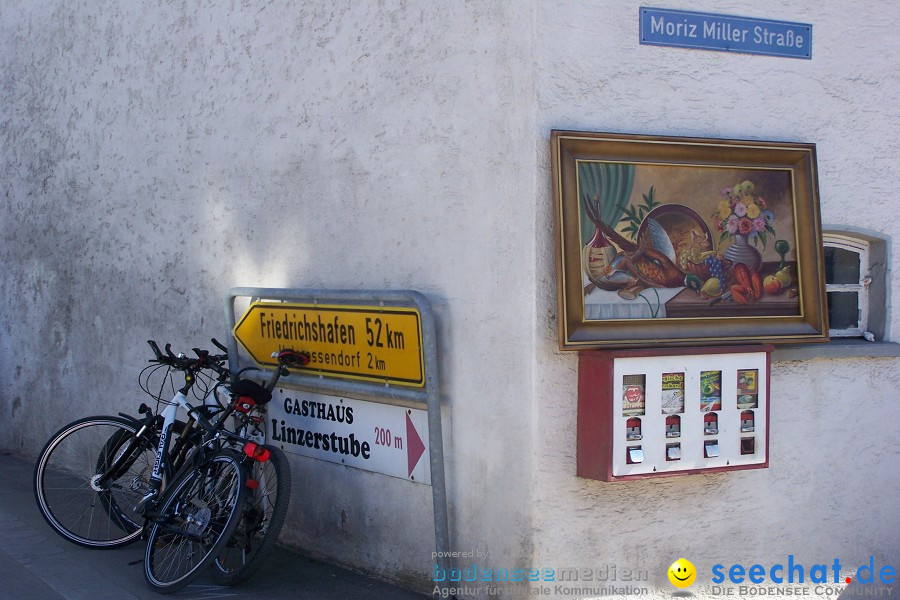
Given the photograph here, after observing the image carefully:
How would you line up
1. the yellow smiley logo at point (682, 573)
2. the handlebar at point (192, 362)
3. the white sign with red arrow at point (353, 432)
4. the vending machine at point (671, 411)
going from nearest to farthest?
1. the vending machine at point (671, 411)
2. the yellow smiley logo at point (682, 573)
3. the white sign with red arrow at point (353, 432)
4. the handlebar at point (192, 362)

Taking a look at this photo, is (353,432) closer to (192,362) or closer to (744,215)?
(192,362)

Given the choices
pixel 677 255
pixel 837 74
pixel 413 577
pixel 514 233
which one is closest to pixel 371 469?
pixel 413 577

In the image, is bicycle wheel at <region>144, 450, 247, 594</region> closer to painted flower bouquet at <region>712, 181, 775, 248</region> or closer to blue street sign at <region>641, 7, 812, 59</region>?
painted flower bouquet at <region>712, 181, 775, 248</region>

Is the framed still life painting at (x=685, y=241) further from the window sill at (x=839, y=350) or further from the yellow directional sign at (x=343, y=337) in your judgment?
the yellow directional sign at (x=343, y=337)

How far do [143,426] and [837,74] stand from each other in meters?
4.76

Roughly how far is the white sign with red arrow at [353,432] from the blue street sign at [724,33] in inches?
93.4

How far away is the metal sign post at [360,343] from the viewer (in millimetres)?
5203

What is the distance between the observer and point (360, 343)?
5688 mm

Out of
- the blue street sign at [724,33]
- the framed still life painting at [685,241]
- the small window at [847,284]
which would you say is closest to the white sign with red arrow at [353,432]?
the framed still life painting at [685,241]

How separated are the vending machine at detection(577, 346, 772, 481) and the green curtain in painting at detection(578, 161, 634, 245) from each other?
659 millimetres

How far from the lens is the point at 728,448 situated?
5031 millimetres

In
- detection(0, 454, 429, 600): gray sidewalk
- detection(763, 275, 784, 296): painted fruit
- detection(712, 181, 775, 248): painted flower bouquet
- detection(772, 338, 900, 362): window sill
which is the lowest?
detection(0, 454, 429, 600): gray sidewalk

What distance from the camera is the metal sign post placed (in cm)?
520

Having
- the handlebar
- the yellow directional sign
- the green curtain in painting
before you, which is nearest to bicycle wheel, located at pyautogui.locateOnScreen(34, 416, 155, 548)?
the handlebar
